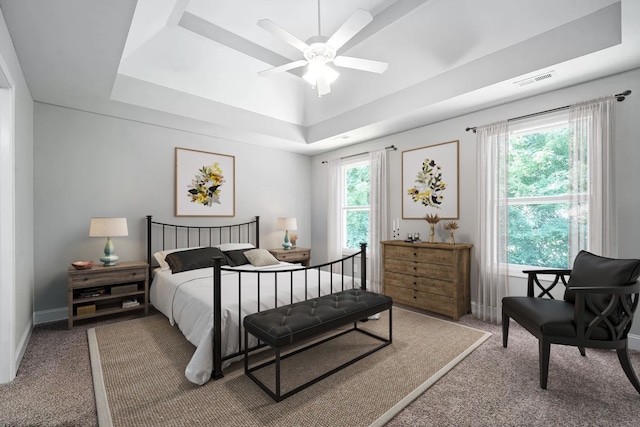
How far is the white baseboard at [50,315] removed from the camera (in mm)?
3461

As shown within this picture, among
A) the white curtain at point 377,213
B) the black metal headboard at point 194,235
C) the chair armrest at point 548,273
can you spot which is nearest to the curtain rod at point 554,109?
the white curtain at point 377,213

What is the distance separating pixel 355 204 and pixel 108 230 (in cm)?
376

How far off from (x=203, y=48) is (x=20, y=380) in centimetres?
366

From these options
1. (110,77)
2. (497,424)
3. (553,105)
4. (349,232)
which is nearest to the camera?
(497,424)

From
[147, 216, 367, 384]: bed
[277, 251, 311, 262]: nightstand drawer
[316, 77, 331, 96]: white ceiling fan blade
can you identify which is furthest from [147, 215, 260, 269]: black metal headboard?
[316, 77, 331, 96]: white ceiling fan blade

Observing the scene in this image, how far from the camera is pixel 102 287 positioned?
142 inches

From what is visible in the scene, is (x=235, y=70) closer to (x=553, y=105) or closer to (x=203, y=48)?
(x=203, y=48)

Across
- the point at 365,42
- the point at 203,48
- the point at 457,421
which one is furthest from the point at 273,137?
the point at 457,421

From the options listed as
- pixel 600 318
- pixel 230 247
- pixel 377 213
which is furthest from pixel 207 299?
pixel 377 213

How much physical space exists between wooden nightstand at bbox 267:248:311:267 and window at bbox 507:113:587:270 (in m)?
3.11

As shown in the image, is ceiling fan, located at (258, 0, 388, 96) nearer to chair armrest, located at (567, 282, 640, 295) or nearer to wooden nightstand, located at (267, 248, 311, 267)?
chair armrest, located at (567, 282, 640, 295)

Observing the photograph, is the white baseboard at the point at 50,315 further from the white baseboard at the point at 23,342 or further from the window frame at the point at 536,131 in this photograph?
the window frame at the point at 536,131

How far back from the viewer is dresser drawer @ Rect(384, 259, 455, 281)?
12.0ft

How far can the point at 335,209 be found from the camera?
5.68 m
